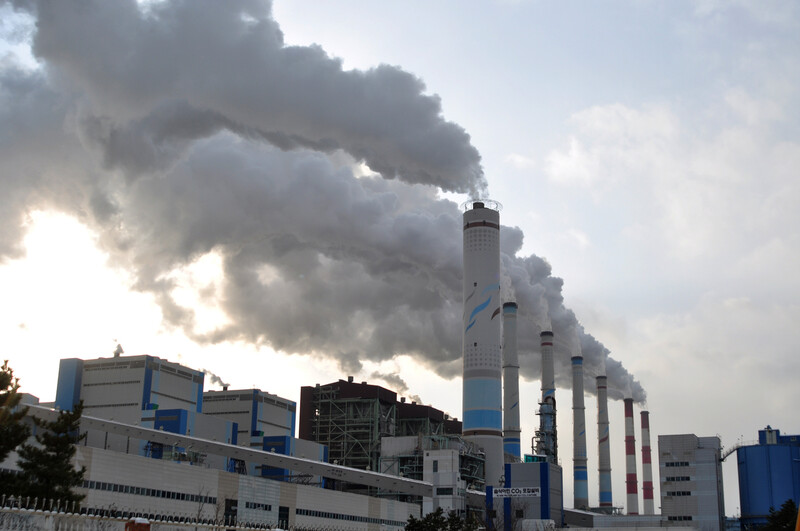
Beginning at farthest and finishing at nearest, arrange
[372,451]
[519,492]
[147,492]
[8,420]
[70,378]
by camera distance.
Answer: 1. [372,451]
2. [70,378]
3. [519,492]
4. [147,492]
5. [8,420]

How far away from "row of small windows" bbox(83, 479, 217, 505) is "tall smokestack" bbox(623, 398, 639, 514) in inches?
3262

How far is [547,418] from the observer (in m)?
97.4

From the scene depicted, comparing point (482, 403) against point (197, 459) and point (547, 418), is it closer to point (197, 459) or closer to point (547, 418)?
point (547, 418)

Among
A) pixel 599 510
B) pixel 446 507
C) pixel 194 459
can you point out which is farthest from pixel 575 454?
pixel 194 459

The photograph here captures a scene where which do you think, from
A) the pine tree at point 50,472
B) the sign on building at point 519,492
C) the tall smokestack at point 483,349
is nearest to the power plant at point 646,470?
the tall smokestack at point 483,349

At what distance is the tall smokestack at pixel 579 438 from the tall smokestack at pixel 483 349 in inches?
1591

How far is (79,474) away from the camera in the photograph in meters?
33.3

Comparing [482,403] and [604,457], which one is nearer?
[482,403]

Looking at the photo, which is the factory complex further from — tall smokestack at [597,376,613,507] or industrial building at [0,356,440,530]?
tall smokestack at [597,376,613,507]

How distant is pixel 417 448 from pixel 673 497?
27.1 metres

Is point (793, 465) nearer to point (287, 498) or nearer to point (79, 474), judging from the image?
point (287, 498)

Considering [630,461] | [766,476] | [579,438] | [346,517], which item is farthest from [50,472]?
[630,461]

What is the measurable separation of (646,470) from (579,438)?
524 inches

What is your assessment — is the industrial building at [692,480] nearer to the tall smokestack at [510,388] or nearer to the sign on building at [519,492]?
the sign on building at [519,492]
